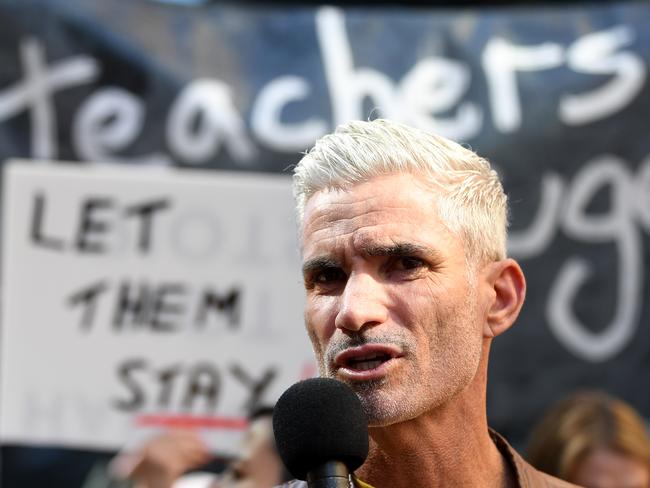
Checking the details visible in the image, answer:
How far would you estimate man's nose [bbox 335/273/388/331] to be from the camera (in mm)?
2176

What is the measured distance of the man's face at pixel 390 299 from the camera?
2.20 metres

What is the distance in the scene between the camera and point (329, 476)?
76.6 inches

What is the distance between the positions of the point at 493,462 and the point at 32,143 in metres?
3.23

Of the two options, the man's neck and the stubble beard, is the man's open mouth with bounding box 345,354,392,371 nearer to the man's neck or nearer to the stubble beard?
the stubble beard

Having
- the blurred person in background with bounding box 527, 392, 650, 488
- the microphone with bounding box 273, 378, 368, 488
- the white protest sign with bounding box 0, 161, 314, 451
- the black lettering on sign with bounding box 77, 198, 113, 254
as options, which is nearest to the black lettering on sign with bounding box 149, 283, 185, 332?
the white protest sign with bounding box 0, 161, 314, 451

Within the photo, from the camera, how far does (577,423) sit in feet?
14.1

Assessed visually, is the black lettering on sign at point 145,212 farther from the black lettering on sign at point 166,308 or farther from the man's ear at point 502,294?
the man's ear at point 502,294

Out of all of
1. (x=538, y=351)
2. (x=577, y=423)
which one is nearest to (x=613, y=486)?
(x=577, y=423)

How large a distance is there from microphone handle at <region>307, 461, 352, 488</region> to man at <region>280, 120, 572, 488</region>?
243mm

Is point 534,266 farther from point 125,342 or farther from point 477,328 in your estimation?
point 477,328

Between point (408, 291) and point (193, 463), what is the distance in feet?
8.48

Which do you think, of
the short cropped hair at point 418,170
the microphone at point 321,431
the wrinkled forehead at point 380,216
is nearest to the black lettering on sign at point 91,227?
the short cropped hair at point 418,170

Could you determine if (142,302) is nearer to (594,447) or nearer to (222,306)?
(222,306)

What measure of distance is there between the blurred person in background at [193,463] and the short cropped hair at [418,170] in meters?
2.08
